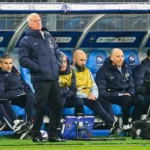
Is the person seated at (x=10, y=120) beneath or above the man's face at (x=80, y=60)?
beneath

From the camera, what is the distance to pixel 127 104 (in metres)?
17.1

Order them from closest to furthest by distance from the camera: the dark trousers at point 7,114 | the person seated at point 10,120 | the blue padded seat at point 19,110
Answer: the person seated at point 10,120
the dark trousers at point 7,114
the blue padded seat at point 19,110

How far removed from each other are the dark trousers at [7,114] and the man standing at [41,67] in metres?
2.42

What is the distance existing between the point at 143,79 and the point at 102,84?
1.02m

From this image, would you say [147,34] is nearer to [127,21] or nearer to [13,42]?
[127,21]

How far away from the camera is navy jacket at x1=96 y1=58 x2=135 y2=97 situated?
17.3 metres

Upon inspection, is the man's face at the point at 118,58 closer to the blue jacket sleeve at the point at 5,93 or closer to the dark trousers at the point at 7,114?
the blue jacket sleeve at the point at 5,93

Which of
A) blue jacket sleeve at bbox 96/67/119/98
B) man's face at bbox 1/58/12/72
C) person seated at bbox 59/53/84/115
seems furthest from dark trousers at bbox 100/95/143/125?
man's face at bbox 1/58/12/72

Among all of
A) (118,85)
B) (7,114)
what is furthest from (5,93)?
(118,85)

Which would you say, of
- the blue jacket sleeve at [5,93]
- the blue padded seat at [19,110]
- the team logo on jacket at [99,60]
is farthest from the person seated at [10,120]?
the team logo on jacket at [99,60]

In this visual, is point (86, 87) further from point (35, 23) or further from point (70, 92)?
point (35, 23)

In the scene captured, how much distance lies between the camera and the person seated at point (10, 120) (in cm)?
1627

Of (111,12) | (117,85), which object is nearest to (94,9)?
(111,12)

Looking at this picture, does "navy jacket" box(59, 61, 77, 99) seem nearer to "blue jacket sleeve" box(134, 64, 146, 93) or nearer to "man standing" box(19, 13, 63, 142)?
"blue jacket sleeve" box(134, 64, 146, 93)
